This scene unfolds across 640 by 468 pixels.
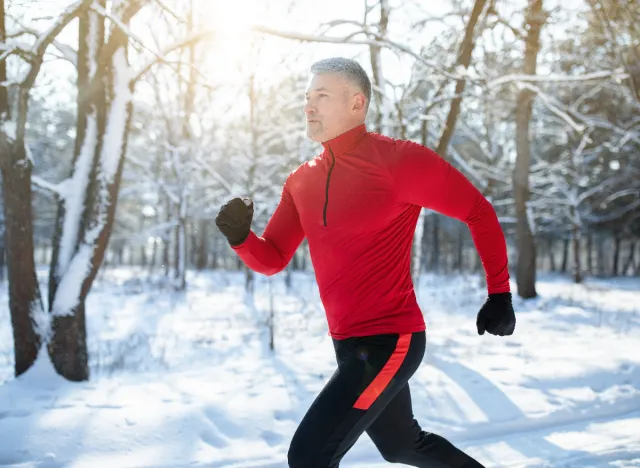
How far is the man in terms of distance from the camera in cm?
202

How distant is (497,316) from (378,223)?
1.84 ft

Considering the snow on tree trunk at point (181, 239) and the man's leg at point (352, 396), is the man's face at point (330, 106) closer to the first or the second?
the man's leg at point (352, 396)

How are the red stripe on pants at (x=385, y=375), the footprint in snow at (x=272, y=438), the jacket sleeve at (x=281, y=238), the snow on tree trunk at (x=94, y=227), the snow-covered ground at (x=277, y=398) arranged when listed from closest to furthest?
the red stripe on pants at (x=385, y=375), the jacket sleeve at (x=281, y=238), the snow-covered ground at (x=277, y=398), the footprint in snow at (x=272, y=438), the snow on tree trunk at (x=94, y=227)

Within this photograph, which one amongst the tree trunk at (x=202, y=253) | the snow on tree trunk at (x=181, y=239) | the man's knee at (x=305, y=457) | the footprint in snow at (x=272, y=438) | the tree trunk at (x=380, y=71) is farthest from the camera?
the tree trunk at (x=202, y=253)

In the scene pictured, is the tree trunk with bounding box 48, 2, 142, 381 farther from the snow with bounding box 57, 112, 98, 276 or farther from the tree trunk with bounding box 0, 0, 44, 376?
the tree trunk with bounding box 0, 0, 44, 376

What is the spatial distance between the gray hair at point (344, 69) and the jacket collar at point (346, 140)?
162 mm

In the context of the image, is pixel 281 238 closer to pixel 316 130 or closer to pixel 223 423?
pixel 316 130

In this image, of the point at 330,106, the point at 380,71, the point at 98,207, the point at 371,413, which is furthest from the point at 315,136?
the point at 380,71

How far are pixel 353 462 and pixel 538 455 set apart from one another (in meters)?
1.20

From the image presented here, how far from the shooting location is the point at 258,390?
16.6 ft

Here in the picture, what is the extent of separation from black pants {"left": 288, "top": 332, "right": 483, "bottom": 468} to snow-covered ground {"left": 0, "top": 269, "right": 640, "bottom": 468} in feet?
5.03

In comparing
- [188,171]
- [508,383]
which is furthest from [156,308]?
[508,383]

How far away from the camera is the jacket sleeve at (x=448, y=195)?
2.05m

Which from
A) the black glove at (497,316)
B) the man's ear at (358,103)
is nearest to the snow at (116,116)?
the man's ear at (358,103)
